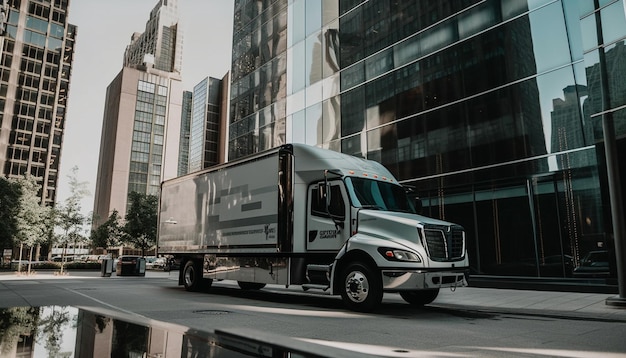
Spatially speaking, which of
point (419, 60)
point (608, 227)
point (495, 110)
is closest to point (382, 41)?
point (419, 60)

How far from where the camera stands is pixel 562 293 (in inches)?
531

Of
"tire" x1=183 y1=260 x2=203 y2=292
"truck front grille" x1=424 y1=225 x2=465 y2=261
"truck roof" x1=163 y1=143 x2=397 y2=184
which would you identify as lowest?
"tire" x1=183 y1=260 x2=203 y2=292

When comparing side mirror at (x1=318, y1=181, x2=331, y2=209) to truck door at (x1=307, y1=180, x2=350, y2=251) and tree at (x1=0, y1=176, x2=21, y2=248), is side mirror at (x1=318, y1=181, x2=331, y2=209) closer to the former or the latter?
truck door at (x1=307, y1=180, x2=350, y2=251)

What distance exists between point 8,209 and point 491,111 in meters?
43.3


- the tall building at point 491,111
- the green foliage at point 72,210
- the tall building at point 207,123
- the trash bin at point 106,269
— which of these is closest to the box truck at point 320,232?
the tall building at point 491,111

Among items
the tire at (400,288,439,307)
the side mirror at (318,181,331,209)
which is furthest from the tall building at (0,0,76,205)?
the tire at (400,288,439,307)

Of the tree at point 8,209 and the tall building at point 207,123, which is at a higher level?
the tall building at point 207,123

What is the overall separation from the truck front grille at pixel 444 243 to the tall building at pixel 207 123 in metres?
104

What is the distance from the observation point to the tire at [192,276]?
540 inches

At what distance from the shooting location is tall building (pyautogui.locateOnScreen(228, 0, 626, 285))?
44.8 ft

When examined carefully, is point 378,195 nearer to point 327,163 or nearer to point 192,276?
point 327,163

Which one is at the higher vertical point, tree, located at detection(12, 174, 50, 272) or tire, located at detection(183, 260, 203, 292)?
tree, located at detection(12, 174, 50, 272)

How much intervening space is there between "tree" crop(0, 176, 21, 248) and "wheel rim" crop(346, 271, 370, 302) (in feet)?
137

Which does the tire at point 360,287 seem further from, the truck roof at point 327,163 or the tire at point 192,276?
the tire at point 192,276
